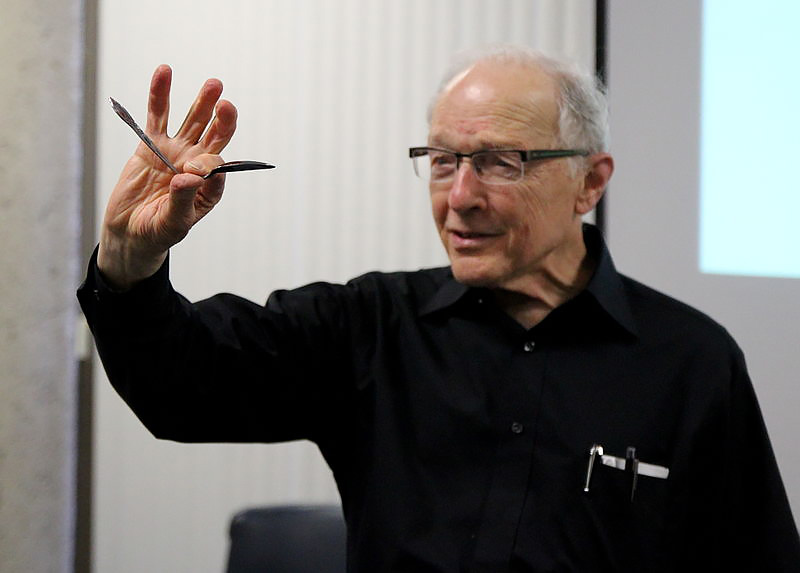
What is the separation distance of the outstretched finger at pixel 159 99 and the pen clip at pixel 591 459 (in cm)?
79

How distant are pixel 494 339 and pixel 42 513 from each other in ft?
5.46

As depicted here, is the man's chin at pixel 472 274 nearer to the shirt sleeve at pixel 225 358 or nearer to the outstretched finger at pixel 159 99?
the shirt sleeve at pixel 225 358

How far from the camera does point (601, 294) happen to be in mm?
1554

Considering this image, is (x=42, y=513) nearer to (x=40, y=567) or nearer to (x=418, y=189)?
(x=40, y=567)

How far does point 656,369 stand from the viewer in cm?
151

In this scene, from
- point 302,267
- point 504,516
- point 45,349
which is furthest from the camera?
point 302,267

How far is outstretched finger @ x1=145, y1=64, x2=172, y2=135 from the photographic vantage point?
1176mm

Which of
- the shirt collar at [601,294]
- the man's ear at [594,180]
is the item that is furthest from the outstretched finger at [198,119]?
the man's ear at [594,180]

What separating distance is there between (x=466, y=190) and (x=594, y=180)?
0.31 m

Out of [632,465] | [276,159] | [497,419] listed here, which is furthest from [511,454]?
[276,159]

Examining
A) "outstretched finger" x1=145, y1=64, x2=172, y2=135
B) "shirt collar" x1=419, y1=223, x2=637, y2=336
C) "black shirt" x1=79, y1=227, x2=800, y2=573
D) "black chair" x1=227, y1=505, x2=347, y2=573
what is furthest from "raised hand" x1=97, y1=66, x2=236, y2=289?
"black chair" x1=227, y1=505, x2=347, y2=573

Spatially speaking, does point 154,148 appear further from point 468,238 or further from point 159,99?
point 468,238

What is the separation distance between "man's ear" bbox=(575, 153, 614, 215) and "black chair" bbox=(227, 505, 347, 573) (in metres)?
0.73

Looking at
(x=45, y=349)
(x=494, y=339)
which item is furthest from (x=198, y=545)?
(x=494, y=339)
